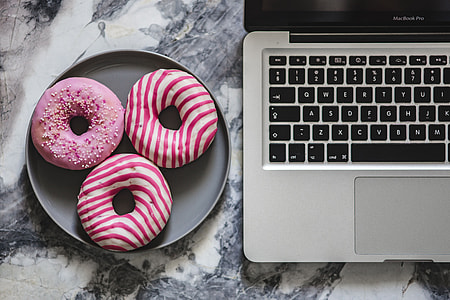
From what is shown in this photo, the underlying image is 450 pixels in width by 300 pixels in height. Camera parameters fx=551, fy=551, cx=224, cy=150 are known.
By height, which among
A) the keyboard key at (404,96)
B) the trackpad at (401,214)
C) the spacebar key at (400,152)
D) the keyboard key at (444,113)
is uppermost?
the keyboard key at (404,96)

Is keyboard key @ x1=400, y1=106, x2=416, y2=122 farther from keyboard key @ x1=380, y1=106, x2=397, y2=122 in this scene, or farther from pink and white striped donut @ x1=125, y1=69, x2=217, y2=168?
pink and white striped donut @ x1=125, y1=69, x2=217, y2=168

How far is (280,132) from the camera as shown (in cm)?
78

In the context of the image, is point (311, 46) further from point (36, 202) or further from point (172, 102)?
point (36, 202)

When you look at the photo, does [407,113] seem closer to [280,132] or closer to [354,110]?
[354,110]

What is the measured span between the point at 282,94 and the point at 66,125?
31 centimetres

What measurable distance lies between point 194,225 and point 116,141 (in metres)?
0.16

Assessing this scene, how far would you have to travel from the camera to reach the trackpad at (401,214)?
79 centimetres

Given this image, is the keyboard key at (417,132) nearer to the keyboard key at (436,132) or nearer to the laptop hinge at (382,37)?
the keyboard key at (436,132)

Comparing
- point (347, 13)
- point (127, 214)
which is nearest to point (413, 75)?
point (347, 13)

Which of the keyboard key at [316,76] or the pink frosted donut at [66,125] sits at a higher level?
the keyboard key at [316,76]

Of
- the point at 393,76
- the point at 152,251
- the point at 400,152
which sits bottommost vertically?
the point at 152,251

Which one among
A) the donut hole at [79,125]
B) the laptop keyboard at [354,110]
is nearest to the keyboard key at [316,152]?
the laptop keyboard at [354,110]

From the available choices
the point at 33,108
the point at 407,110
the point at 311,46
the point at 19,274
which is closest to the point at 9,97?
the point at 33,108

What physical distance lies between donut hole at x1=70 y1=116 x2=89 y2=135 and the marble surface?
76 millimetres
